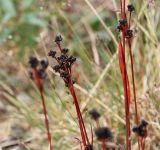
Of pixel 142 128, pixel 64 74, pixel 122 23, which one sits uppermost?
pixel 122 23

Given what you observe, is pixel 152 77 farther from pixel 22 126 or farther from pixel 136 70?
pixel 22 126

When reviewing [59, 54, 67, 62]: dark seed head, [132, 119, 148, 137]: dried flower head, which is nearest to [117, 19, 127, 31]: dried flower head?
[59, 54, 67, 62]: dark seed head

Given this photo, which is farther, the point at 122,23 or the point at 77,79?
the point at 77,79

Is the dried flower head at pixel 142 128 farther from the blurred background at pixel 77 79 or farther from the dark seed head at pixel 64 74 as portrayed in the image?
the blurred background at pixel 77 79

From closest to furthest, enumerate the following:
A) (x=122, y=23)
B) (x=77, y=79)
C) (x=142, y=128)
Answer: (x=142, y=128) < (x=122, y=23) < (x=77, y=79)

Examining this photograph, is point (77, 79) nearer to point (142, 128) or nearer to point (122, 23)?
point (122, 23)

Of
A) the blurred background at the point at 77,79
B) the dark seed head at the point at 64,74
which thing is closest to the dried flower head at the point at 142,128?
the dark seed head at the point at 64,74

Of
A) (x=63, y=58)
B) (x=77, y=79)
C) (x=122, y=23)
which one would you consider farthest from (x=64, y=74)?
(x=77, y=79)

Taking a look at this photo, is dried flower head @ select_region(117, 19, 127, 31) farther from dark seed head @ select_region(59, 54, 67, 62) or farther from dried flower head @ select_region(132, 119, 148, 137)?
dried flower head @ select_region(132, 119, 148, 137)

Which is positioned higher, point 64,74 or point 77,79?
point 77,79

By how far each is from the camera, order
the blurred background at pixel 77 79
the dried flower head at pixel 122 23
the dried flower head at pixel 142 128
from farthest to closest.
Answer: the blurred background at pixel 77 79
the dried flower head at pixel 122 23
the dried flower head at pixel 142 128
